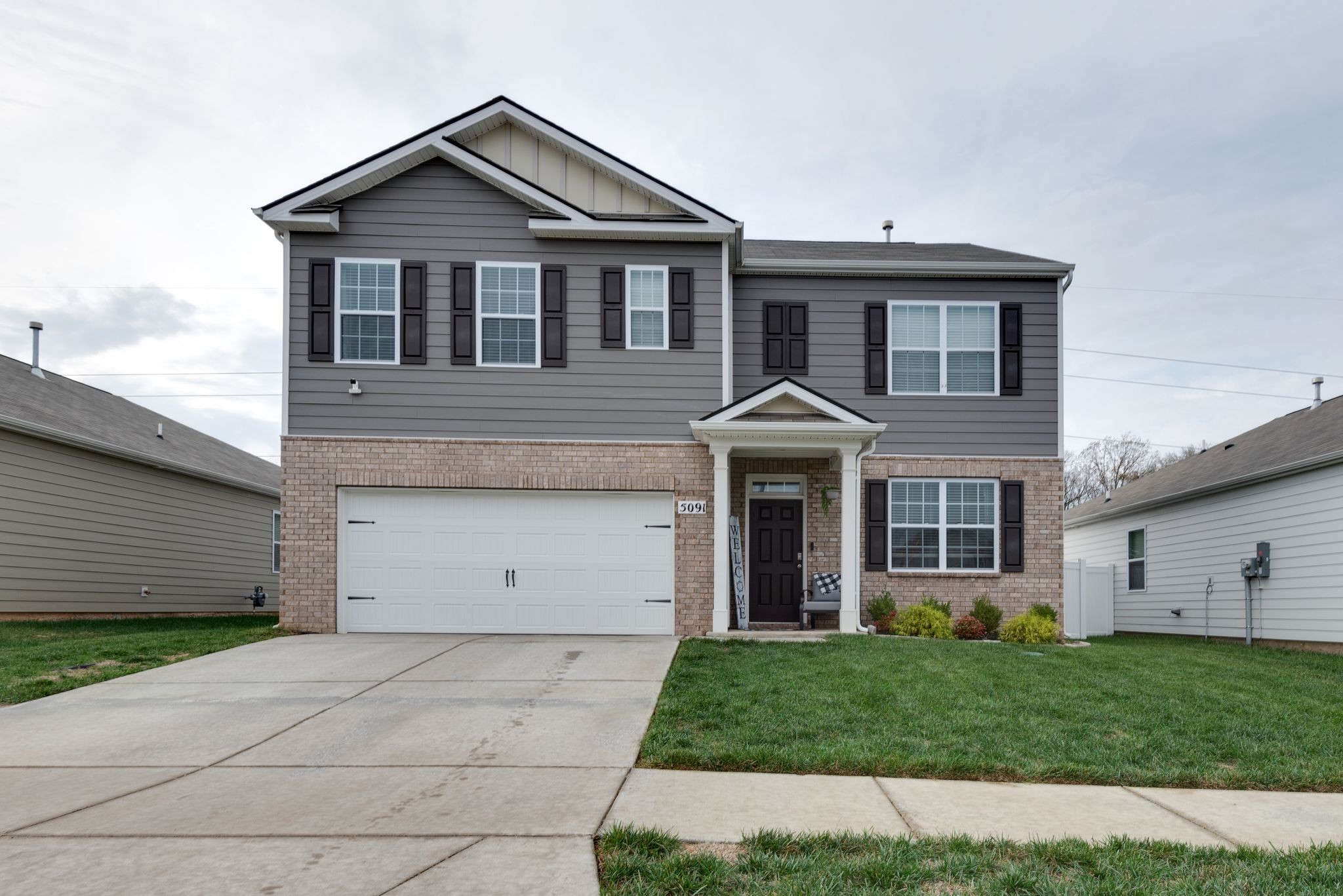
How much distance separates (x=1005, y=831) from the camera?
14.9 ft

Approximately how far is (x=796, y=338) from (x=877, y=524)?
127 inches

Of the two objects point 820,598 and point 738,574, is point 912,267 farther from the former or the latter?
point 738,574

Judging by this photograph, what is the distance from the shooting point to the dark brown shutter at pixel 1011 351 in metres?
14.6

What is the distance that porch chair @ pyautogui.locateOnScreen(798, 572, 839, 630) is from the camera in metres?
13.3

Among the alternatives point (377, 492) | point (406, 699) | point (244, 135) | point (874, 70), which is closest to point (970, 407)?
point (874, 70)

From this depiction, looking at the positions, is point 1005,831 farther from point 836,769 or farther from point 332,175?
point 332,175

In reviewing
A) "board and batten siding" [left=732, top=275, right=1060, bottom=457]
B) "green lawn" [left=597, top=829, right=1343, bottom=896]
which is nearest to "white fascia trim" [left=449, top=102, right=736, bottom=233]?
"board and batten siding" [left=732, top=275, right=1060, bottom=457]

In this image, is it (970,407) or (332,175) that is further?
(970,407)

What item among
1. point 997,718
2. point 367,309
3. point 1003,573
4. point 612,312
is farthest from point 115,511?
point 997,718

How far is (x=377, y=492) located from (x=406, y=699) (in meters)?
5.78

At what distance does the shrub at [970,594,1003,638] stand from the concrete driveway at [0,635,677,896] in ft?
20.3

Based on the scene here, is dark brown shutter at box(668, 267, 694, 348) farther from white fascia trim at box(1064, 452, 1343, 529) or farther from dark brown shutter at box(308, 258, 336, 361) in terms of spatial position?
white fascia trim at box(1064, 452, 1343, 529)

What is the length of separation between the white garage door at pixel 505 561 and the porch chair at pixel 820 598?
2.10 m

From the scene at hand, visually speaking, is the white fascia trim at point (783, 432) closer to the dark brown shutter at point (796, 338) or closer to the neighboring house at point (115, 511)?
the dark brown shutter at point (796, 338)
